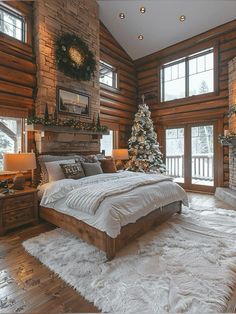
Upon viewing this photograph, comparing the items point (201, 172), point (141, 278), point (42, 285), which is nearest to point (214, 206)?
point (201, 172)

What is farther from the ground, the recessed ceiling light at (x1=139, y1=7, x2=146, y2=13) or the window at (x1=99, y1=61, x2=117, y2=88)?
the recessed ceiling light at (x1=139, y1=7, x2=146, y2=13)

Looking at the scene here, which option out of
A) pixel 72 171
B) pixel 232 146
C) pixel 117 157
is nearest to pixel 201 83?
pixel 232 146

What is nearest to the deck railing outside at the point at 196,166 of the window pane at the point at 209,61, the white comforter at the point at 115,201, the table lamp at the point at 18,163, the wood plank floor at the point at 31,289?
the window pane at the point at 209,61

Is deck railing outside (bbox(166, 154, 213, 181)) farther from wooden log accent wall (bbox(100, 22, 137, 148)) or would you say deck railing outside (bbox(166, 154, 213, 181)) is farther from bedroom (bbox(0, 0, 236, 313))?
wooden log accent wall (bbox(100, 22, 137, 148))

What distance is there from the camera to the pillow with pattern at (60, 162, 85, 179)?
377cm

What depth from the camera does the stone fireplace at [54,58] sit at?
4.34 metres

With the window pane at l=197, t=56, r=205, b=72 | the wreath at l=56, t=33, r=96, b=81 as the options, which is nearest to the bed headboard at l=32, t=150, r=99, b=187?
the wreath at l=56, t=33, r=96, b=81

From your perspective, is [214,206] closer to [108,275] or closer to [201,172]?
[201,172]

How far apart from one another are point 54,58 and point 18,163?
2645 mm

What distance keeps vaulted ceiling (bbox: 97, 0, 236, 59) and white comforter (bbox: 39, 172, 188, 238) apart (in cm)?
479

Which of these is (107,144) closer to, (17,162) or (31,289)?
(17,162)

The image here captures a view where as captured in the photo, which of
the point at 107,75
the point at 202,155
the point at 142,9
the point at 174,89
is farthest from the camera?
the point at 174,89

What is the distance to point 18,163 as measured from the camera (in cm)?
336

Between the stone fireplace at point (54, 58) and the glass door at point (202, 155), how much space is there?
122 inches
